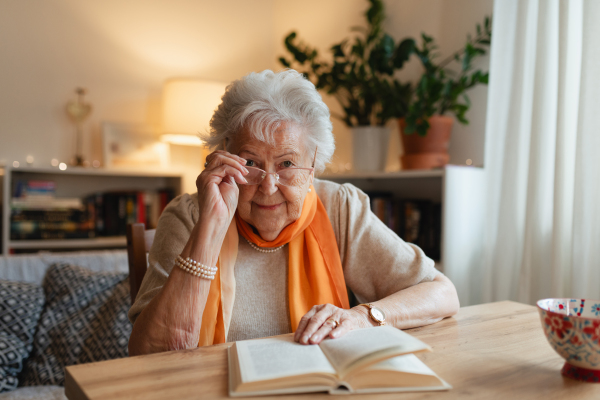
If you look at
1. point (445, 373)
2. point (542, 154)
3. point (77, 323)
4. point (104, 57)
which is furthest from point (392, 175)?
point (104, 57)

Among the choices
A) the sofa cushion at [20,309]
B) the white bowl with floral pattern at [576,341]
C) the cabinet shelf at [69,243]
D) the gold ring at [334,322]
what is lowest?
the sofa cushion at [20,309]

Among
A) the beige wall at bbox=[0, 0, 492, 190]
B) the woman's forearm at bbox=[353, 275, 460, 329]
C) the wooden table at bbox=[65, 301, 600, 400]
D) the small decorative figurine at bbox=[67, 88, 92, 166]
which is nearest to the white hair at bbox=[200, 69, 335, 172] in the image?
the woman's forearm at bbox=[353, 275, 460, 329]

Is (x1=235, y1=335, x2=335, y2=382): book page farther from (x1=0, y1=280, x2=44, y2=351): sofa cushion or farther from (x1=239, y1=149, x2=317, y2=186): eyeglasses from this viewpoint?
(x1=0, y1=280, x2=44, y2=351): sofa cushion

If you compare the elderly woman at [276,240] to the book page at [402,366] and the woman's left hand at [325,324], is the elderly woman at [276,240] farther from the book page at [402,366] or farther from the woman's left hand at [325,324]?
the book page at [402,366]

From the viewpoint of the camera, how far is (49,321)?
188cm

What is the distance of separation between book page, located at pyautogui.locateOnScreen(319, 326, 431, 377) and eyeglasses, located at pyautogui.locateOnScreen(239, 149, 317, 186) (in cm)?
50

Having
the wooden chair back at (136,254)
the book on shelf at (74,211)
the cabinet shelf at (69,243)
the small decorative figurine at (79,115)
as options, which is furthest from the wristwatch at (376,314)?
the small decorative figurine at (79,115)

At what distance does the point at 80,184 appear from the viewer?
3.26 metres

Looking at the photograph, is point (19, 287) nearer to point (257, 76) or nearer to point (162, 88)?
point (257, 76)

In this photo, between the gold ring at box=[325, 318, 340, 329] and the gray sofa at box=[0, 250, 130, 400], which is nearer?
the gold ring at box=[325, 318, 340, 329]

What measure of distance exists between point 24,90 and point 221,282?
2622 mm

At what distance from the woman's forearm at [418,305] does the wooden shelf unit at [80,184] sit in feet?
8.02

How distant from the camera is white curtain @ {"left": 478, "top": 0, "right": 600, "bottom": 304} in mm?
1788

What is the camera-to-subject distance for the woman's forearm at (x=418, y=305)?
1068 mm
